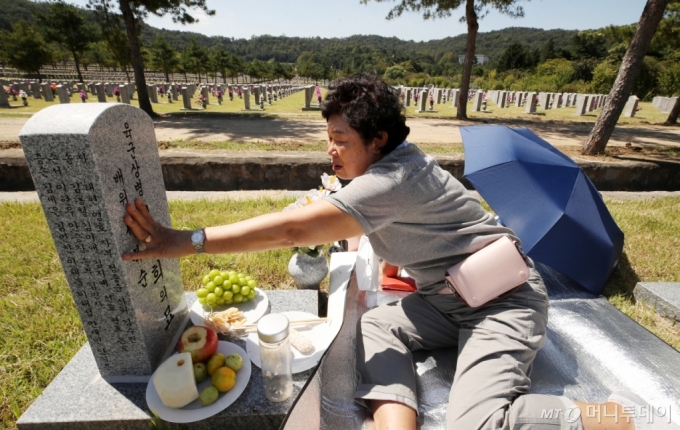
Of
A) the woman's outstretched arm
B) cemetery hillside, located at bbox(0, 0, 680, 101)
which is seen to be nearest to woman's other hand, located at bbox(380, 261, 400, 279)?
the woman's outstretched arm

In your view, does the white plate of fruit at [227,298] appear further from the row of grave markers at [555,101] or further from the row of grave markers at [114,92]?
the row of grave markers at [555,101]

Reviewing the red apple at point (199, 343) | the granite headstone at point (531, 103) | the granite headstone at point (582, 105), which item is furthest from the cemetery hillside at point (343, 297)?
the granite headstone at point (582, 105)

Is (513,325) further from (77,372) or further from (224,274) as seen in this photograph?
(77,372)

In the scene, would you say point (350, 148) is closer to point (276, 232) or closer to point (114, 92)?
point (276, 232)

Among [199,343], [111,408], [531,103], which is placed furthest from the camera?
[531,103]

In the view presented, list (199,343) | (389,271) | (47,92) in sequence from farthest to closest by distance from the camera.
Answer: (47,92)
(389,271)
(199,343)

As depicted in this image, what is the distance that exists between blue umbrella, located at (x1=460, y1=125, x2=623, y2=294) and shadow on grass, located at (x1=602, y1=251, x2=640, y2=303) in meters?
0.42

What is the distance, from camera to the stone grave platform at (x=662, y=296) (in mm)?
2781

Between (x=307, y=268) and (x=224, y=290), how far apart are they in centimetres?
68

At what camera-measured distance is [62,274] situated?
310cm

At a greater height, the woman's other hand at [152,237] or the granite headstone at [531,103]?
the woman's other hand at [152,237]

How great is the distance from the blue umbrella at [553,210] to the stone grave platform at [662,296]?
0.40 meters

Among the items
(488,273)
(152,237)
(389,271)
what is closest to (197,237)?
(152,237)

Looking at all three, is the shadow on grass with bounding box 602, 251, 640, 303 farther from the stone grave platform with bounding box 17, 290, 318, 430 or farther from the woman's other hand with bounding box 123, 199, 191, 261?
the woman's other hand with bounding box 123, 199, 191, 261
